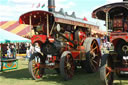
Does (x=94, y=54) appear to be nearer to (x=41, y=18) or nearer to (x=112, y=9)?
(x=41, y=18)

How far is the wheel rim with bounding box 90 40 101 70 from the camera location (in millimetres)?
8677

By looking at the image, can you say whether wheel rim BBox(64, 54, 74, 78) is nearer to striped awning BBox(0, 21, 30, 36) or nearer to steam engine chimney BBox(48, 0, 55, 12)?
steam engine chimney BBox(48, 0, 55, 12)

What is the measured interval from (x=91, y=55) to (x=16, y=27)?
1460 centimetres

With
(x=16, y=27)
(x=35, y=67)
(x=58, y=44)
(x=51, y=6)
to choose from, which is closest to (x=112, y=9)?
(x=58, y=44)

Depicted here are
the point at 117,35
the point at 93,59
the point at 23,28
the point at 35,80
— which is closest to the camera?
the point at 117,35

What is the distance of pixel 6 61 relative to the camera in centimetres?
989

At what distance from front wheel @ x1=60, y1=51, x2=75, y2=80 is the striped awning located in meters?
11.9

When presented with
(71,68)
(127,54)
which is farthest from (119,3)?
(71,68)

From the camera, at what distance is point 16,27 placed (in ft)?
70.8

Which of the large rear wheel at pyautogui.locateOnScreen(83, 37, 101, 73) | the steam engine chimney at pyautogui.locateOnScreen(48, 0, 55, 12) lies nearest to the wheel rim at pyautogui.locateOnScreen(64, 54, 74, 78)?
the large rear wheel at pyautogui.locateOnScreen(83, 37, 101, 73)

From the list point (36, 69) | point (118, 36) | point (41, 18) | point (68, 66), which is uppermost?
point (41, 18)

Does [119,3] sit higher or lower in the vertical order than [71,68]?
higher

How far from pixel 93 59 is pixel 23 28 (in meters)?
13.1

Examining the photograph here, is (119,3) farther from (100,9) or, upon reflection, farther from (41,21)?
(41,21)
